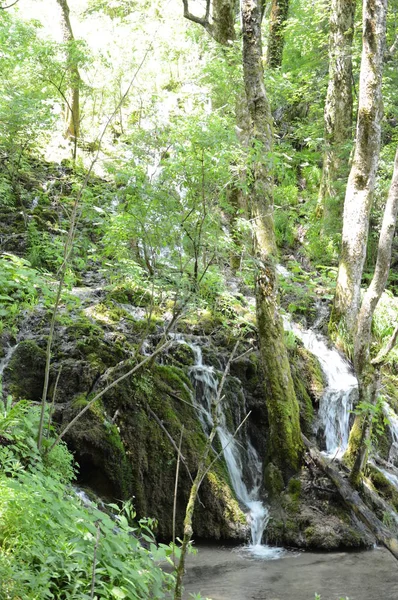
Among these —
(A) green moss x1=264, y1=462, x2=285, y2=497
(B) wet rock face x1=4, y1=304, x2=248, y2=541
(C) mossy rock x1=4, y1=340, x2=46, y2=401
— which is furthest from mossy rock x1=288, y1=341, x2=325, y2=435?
(C) mossy rock x1=4, y1=340, x2=46, y2=401

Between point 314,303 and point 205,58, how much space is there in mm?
5403

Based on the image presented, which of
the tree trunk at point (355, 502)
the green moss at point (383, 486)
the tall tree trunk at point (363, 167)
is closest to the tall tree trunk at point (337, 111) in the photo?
the tall tree trunk at point (363, 167)

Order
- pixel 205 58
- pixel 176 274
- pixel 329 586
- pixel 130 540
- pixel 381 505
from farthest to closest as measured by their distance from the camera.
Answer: pixel 205 58 < pixel 381 505 < pixel 176 274 < pixel 329 586 < pixel 130 540

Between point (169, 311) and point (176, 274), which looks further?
point (169, 311)

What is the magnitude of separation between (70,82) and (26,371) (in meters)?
7.85

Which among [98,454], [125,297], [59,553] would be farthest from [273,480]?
[59,553]

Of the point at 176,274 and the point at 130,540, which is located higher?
the point at 176,274

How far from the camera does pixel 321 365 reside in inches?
376

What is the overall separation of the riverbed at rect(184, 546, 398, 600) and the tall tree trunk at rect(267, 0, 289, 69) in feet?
44.7

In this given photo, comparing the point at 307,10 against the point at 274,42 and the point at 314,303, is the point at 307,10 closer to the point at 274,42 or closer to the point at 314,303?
the point at 274,42

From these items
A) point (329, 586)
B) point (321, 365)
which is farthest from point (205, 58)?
point (329, 586)

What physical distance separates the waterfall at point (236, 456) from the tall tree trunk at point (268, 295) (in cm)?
41

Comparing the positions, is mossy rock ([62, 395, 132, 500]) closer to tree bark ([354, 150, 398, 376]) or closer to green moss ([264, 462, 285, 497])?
green moss ([264, 462, 285, 497])

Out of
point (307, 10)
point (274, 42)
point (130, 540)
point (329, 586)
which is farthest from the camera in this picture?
point (307, 10)
